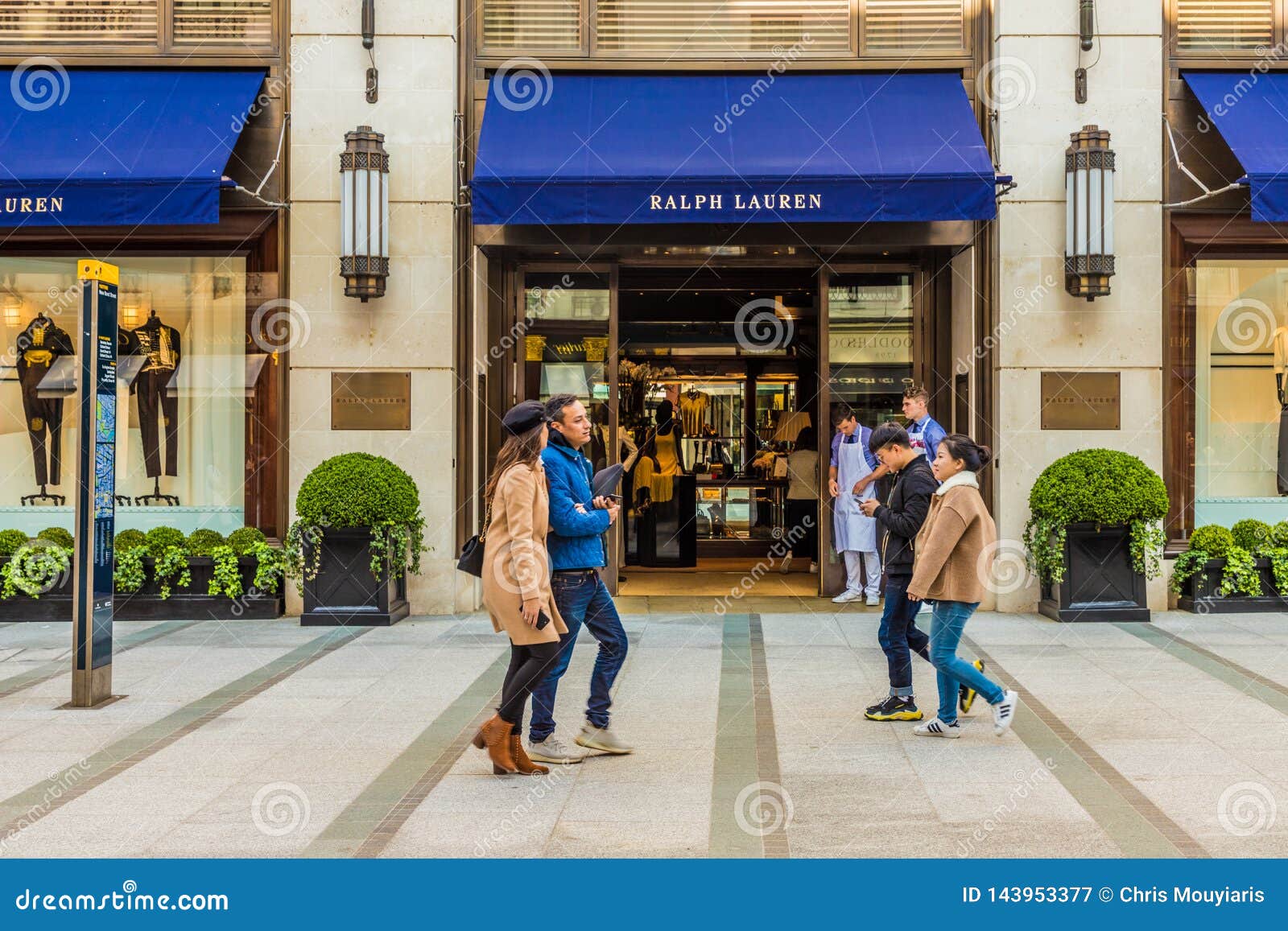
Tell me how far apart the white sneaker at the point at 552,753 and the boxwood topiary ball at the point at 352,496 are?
4.64 m

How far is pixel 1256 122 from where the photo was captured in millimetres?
11336

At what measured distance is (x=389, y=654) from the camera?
9.77m

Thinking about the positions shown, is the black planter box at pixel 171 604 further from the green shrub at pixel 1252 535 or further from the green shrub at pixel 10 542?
the green shrub at pixel 1252 535

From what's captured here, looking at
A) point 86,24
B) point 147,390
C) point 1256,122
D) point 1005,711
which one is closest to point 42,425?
point 147,390

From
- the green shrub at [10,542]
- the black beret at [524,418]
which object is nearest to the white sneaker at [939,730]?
the black beret at [524,418]

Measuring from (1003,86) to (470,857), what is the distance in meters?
9.46

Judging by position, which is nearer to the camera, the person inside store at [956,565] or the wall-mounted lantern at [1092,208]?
the person inside store at [956,565]

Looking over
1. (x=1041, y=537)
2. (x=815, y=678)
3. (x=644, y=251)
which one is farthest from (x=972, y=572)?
(x=644, y=251)

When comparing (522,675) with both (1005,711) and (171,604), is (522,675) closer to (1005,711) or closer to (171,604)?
(1005,711)

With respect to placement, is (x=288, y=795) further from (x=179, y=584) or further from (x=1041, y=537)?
(x=1041, y=537)

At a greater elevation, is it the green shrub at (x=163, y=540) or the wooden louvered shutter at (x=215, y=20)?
the wooden louvered shutter at (x=215, y=20)

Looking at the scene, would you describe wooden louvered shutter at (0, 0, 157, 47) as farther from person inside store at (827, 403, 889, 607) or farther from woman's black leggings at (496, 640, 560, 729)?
woman's black leggings at (496, 640, 560, 729)

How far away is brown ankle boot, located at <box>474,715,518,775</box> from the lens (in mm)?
6230

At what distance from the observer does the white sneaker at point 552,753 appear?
21.5 ft
